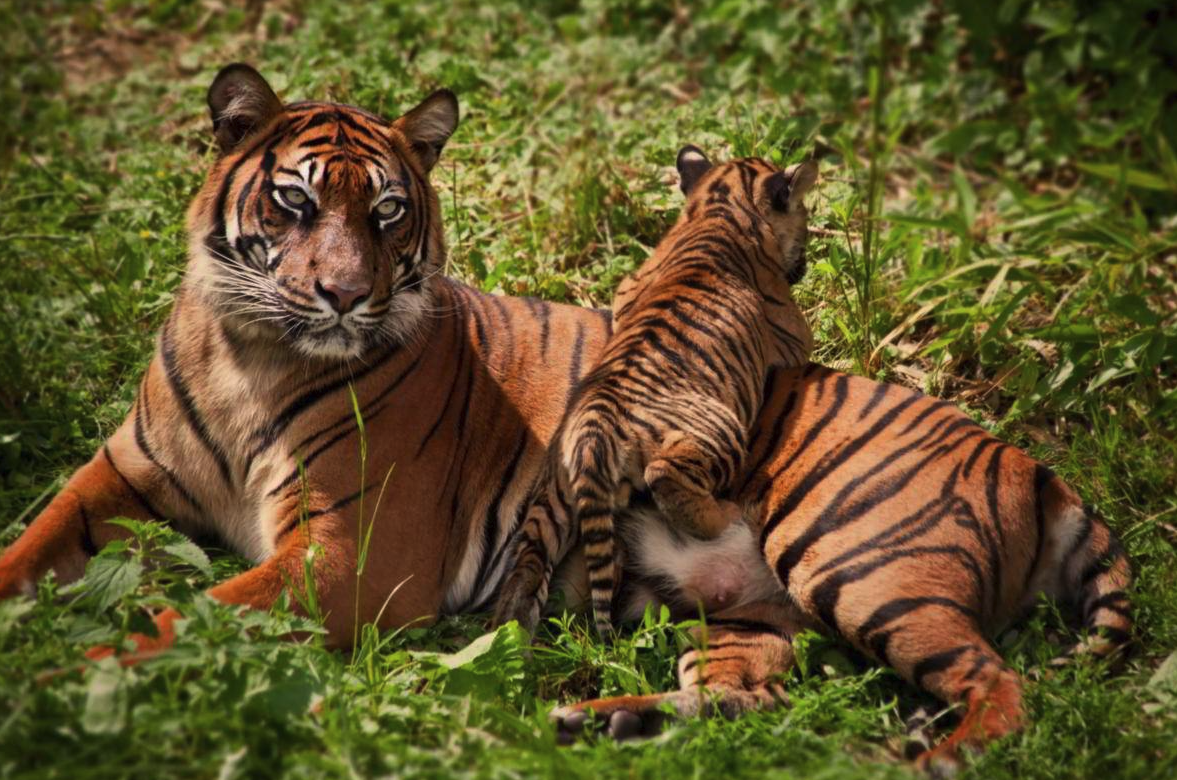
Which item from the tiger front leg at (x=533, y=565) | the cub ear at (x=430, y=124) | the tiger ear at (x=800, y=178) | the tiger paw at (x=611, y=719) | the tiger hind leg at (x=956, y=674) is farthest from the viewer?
the tiger ear at (x=800, y=178)

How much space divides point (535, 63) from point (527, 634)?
12.6 feet

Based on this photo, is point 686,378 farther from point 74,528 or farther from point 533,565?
point 74,528

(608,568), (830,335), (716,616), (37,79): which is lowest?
(716,616)

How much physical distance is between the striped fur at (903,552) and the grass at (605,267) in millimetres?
136

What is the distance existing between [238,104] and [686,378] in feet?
4.92

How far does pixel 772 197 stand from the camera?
4438 millimetres

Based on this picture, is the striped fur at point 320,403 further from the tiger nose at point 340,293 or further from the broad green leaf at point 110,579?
the broad green leaf at point 110,579

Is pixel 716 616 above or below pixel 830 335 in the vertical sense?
below

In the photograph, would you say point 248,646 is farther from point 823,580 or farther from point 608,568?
point 823,580

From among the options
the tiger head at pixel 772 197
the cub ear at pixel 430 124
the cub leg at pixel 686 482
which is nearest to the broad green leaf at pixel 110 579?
the cub leg at pixel 686 482

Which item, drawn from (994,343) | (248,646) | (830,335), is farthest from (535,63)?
(248,646)

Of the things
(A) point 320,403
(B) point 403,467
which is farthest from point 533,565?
(A) point 320,403

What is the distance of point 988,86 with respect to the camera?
23.5ft

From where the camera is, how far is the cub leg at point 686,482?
11.4 feet
